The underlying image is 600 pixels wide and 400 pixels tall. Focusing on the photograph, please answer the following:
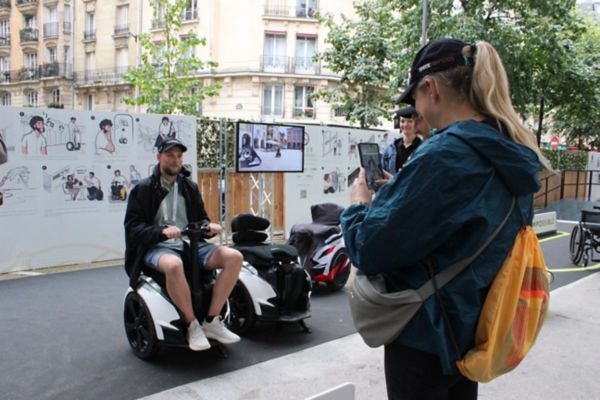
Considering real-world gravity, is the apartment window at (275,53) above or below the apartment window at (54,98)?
above

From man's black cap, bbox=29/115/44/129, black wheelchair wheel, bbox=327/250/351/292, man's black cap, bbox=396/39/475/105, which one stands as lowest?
black wheelchair wheel, bbox=327/250/351/292

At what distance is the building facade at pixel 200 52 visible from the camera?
105 ft

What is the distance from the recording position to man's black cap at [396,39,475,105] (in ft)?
Result: 5.19

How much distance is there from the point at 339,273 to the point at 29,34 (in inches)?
1825

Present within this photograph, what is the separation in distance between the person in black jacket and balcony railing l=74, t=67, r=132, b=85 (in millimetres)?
34766

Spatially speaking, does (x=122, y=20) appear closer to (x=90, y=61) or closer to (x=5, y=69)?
(x=90, y=61)

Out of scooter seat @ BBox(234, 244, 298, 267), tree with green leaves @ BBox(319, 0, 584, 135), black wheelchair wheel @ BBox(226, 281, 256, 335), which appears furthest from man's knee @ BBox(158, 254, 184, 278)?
tree with green leaves @ BBox(319, 0, 584, 135)

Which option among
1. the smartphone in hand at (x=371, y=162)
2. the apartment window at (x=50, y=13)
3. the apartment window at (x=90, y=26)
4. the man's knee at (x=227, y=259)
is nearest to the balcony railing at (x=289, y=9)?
the apartment window at (x=90, y=26)

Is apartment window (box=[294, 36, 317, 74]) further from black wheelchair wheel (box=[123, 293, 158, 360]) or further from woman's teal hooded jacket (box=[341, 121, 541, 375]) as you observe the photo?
woman's teal hooded jacket (box=[341, 121, 541, 375])

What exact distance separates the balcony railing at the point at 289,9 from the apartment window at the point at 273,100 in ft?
14.4

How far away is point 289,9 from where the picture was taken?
105ft

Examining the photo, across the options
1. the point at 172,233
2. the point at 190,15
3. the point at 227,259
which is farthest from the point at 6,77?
the point at 227,259


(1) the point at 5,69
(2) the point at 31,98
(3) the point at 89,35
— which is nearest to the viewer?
(3) the point at 89,35

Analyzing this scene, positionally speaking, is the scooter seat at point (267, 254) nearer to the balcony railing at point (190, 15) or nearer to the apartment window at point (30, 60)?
the balcony railing at point (190, 15)
